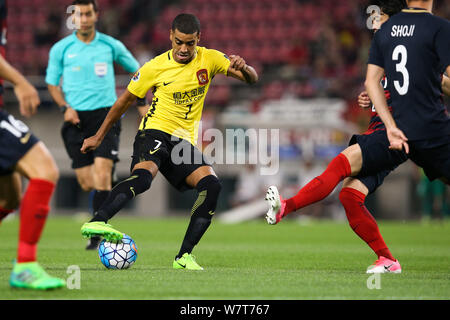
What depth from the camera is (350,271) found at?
6.79m

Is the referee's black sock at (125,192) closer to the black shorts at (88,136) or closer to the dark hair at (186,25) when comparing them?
the dark hair at (186,25)

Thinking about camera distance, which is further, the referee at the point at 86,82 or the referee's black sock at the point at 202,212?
the referee at the point at 86,82

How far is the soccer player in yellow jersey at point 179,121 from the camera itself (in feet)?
22.0

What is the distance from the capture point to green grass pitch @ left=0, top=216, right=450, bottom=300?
4969 mm

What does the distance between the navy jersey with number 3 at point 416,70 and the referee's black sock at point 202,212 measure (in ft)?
5.93

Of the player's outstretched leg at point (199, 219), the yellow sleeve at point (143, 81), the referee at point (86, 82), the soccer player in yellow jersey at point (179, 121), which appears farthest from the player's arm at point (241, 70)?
the referee at point (86, 82)

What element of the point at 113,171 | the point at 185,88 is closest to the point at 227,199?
the point at 113,171

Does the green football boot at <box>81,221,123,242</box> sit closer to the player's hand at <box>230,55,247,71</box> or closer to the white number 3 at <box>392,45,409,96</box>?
the player's hand at <box>230,55,247,71</box>

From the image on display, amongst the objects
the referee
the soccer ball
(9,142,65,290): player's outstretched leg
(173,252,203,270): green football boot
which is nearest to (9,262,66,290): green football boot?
(9,142,65,290): player's outstretched leg

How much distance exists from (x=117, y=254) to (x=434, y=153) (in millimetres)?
2762

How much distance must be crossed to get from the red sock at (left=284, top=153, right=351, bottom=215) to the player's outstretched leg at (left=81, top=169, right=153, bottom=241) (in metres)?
1.25
